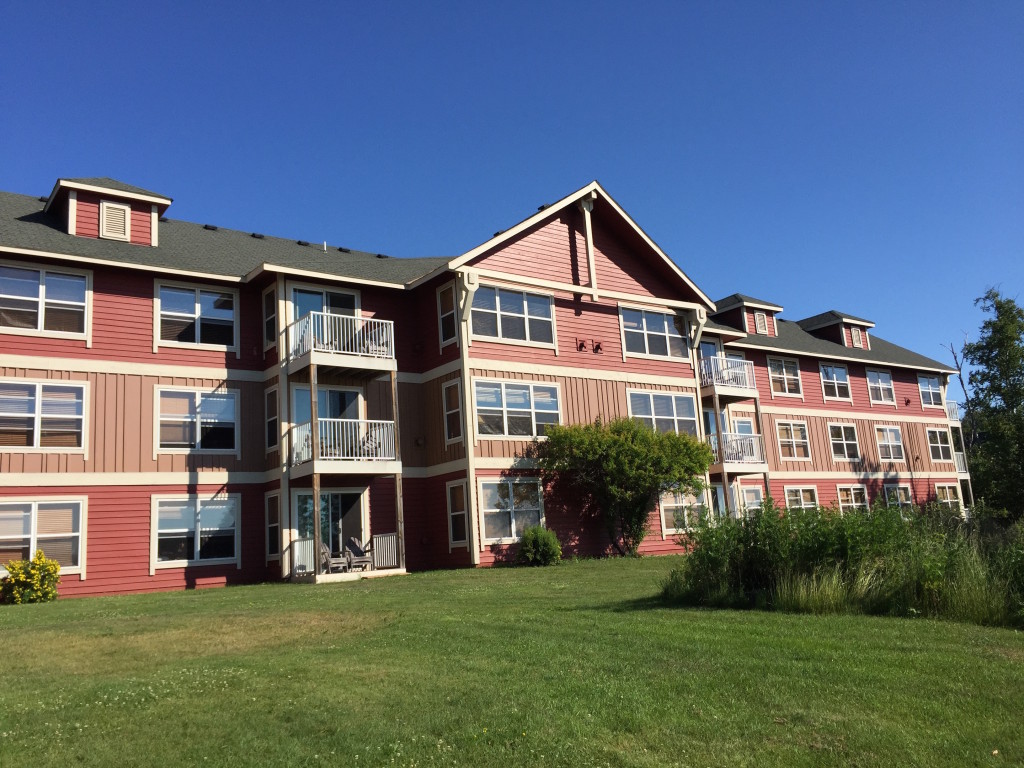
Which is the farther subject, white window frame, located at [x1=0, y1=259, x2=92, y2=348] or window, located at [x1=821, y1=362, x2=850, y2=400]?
window, located at [x1=821, y1=362, x2=850, y2=400]

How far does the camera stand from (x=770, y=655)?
8.14 metres

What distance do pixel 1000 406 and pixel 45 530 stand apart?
4383cm

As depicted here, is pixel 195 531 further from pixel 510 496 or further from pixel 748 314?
pixel 748 314

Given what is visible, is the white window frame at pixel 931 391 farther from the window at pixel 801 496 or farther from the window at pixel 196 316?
the window at pixel 196 316

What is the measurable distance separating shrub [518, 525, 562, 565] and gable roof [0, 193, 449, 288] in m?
7.85

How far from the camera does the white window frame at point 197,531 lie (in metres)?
20.0

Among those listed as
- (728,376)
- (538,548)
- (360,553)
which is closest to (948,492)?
(728,376)

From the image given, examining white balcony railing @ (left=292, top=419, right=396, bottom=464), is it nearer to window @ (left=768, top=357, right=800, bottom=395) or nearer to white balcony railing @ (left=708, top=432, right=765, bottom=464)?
white balcony railing @ (left=708, top=432, right=765, bottom=464)

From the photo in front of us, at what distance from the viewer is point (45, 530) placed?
18875 millimetres

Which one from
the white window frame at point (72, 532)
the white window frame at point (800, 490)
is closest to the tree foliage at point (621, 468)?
the white window frame at point (800, 490)

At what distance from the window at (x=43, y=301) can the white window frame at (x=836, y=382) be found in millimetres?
28688

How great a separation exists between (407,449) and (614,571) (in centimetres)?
778

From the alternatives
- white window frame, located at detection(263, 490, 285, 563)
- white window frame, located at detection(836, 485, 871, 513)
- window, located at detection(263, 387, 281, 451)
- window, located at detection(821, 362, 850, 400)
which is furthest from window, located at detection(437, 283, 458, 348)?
white window frame, located at detection(836, 485, 871, 513)

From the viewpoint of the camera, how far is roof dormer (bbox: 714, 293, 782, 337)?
3519 centimetres
